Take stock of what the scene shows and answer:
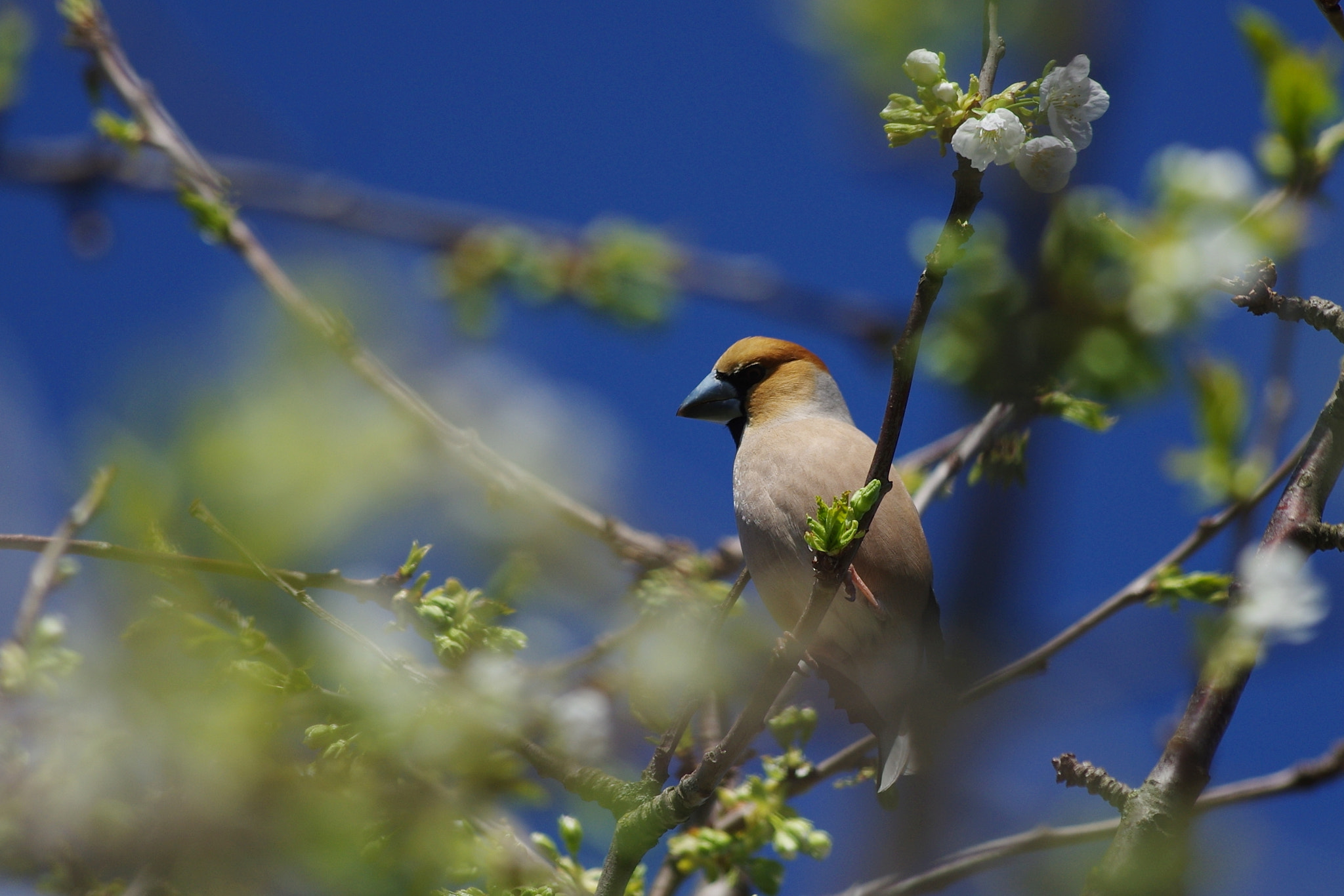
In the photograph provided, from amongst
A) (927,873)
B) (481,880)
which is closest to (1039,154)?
(927,873)

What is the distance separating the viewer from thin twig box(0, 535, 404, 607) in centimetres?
224

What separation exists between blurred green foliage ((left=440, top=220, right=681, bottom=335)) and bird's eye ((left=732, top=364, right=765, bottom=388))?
24.5 inches

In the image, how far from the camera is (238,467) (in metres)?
2.30

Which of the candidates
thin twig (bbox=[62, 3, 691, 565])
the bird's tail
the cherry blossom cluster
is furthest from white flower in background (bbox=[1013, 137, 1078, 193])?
thin twig (bbox=[62, 3, 691, 565])

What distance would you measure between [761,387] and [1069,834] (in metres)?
2.12

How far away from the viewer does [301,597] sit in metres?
2.20

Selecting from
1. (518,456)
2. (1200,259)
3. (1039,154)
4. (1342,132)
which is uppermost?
(1342,132)

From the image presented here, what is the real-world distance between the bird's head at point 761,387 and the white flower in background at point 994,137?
253 centimetres

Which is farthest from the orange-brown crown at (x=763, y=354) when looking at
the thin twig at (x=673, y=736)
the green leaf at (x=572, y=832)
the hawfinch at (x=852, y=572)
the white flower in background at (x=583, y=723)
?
the green leaf at (x=572, y=832)

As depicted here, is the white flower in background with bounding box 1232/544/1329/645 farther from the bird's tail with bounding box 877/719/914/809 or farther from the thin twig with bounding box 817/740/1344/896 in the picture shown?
the bird's tail with bounding box 877/719/914/809

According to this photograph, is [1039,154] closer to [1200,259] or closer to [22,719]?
[1200,259]

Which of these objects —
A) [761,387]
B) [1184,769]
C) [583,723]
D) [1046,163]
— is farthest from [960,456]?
[1046,163]

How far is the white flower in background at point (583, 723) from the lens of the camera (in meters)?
Result: 3.00

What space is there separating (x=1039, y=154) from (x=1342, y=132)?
7.38 ft
